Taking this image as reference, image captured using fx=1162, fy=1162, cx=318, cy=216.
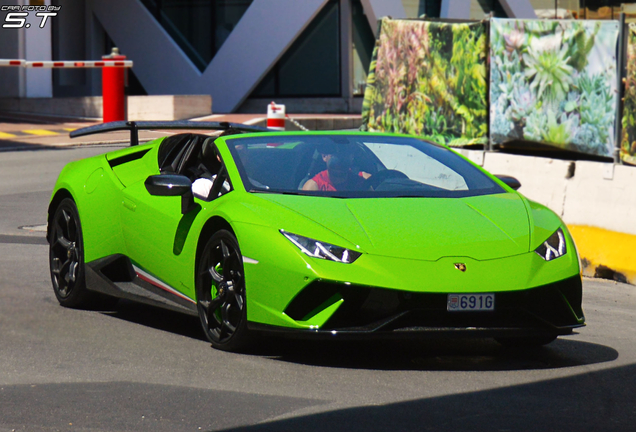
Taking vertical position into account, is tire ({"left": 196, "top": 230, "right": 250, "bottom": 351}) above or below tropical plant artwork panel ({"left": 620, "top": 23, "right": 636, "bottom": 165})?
below

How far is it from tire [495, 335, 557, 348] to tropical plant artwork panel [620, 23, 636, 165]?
152 inches

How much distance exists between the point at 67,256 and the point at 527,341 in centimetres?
316

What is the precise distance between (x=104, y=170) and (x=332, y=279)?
104 inches

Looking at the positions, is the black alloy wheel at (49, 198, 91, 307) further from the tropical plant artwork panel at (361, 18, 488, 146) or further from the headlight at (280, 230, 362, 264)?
the tropical plant artwork panel at (361, 18, 488, 146)

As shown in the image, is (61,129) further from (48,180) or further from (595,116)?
(595,116)

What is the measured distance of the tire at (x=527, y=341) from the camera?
6516mm

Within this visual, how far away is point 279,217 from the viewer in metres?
5.98

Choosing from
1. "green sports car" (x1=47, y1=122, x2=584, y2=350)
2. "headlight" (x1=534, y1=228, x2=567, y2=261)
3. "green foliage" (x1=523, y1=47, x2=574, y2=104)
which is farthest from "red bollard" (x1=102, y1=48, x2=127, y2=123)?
"headlight" (x1=534, y1=228, x2=567, y2=261)

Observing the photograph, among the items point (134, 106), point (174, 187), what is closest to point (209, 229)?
point (174, 187)

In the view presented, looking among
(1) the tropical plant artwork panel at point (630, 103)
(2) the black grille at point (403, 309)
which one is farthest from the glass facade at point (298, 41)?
(2) the black grille at point (403, 309)

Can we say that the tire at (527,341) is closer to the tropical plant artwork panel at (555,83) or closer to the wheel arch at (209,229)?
the wheel arch at (209,229)

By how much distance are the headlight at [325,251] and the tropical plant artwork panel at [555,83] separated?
5.22 metres

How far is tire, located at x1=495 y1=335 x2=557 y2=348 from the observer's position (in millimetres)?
6516

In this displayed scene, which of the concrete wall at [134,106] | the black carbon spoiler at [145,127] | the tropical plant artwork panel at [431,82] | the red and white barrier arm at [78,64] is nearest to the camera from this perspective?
the black carbon spoiler at [145,127]
